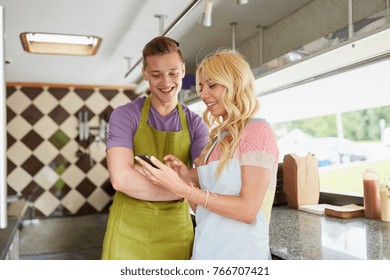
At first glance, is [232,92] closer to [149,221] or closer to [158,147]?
[158,147]

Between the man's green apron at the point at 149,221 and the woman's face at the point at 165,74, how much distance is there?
5cm

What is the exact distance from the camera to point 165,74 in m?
0.98

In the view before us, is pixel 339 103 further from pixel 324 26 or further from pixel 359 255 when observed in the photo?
pixel 359 255

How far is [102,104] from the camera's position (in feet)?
10.7

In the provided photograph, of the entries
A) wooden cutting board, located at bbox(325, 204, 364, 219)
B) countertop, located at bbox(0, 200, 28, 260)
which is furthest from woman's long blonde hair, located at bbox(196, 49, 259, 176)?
countertop, located at bbox(0, 200, 28, 260)

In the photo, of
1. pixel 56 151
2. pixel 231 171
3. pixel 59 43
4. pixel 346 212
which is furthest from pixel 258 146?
pixel 56 151

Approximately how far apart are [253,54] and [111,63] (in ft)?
2.91

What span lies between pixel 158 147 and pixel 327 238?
1.61ft

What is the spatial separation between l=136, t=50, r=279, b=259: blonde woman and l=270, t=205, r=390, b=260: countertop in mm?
133

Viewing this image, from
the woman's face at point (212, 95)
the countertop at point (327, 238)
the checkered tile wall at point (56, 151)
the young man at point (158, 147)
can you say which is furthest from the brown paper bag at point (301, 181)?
the checkered tile wall at point (56, 151)

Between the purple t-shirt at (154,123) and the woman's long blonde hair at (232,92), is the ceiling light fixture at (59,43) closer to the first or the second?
the purple t-shirt at (154,123)

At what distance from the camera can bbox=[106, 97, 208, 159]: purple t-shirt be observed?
95 centimetres
